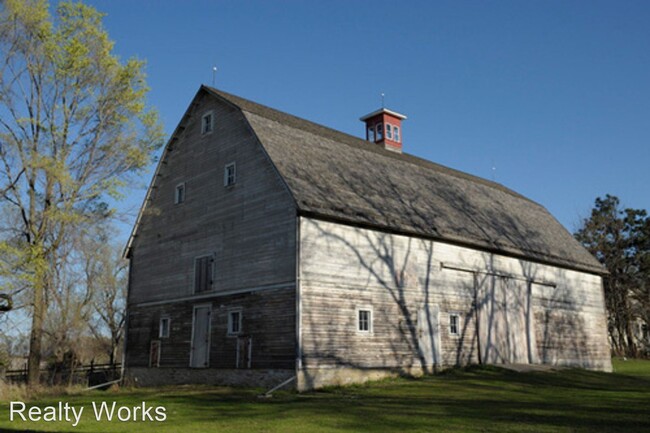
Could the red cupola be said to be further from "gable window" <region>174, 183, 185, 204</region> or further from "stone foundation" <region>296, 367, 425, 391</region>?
"stone foundation" <region>296, 367, 425, 391</region>

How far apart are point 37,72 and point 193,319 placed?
11.4 m

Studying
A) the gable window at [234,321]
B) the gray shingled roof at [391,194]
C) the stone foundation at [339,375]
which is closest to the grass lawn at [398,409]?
the stone foundation at [339,375]

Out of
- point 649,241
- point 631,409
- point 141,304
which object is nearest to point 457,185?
point 141,304

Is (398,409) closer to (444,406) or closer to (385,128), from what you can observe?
(444,406)

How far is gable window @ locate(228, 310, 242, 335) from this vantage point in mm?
20156

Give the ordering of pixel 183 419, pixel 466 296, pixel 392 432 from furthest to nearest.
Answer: pixel 466 296 → pixel 183 419 → pixel 392 432

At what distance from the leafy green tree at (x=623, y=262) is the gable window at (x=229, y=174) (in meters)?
41.9

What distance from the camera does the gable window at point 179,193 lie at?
24422 millimetres

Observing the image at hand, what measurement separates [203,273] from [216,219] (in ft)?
6.82

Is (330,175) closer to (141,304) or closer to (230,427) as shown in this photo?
(141,304)

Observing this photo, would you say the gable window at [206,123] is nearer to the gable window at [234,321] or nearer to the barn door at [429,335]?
the gable window at [234,321]

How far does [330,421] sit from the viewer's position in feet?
38.0

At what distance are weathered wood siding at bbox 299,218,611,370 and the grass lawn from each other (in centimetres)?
162

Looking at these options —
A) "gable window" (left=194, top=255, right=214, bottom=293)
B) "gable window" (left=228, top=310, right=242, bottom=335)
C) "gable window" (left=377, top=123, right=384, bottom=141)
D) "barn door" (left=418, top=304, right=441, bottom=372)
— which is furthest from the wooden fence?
"gable window" (left=377, top=123, right=384, bottom=141)
